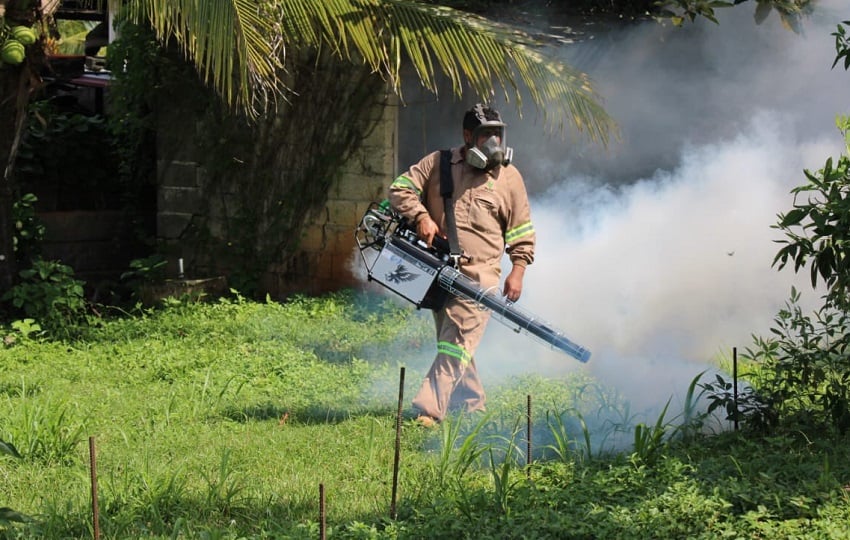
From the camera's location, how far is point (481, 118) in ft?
21.9

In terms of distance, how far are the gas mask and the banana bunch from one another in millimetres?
3553

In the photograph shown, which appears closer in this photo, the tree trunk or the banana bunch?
the banana bunch

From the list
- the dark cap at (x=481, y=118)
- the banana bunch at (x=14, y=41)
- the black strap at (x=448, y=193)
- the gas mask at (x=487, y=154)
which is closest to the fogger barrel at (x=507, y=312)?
the black strap at (x=448, y=193)

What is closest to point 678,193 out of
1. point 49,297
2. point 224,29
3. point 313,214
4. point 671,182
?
point 671,182

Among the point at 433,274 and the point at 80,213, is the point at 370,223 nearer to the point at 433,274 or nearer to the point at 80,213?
the point at 433,274

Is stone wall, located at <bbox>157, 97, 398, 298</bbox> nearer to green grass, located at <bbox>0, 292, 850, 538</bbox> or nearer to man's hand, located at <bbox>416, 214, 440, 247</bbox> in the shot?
green grass, located at <bbox>0, 292, 850, 538</bbox>

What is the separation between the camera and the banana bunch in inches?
322

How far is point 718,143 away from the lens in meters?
10.8

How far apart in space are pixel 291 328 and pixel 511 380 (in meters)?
2.07

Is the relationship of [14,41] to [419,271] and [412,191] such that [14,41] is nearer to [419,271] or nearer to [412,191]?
[412,191]

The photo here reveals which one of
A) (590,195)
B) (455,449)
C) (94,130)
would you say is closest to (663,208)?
(590,195)

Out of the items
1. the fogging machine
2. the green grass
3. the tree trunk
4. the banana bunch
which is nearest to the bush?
the tree trunk

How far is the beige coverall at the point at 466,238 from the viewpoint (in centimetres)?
659

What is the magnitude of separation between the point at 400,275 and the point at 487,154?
85 cm
